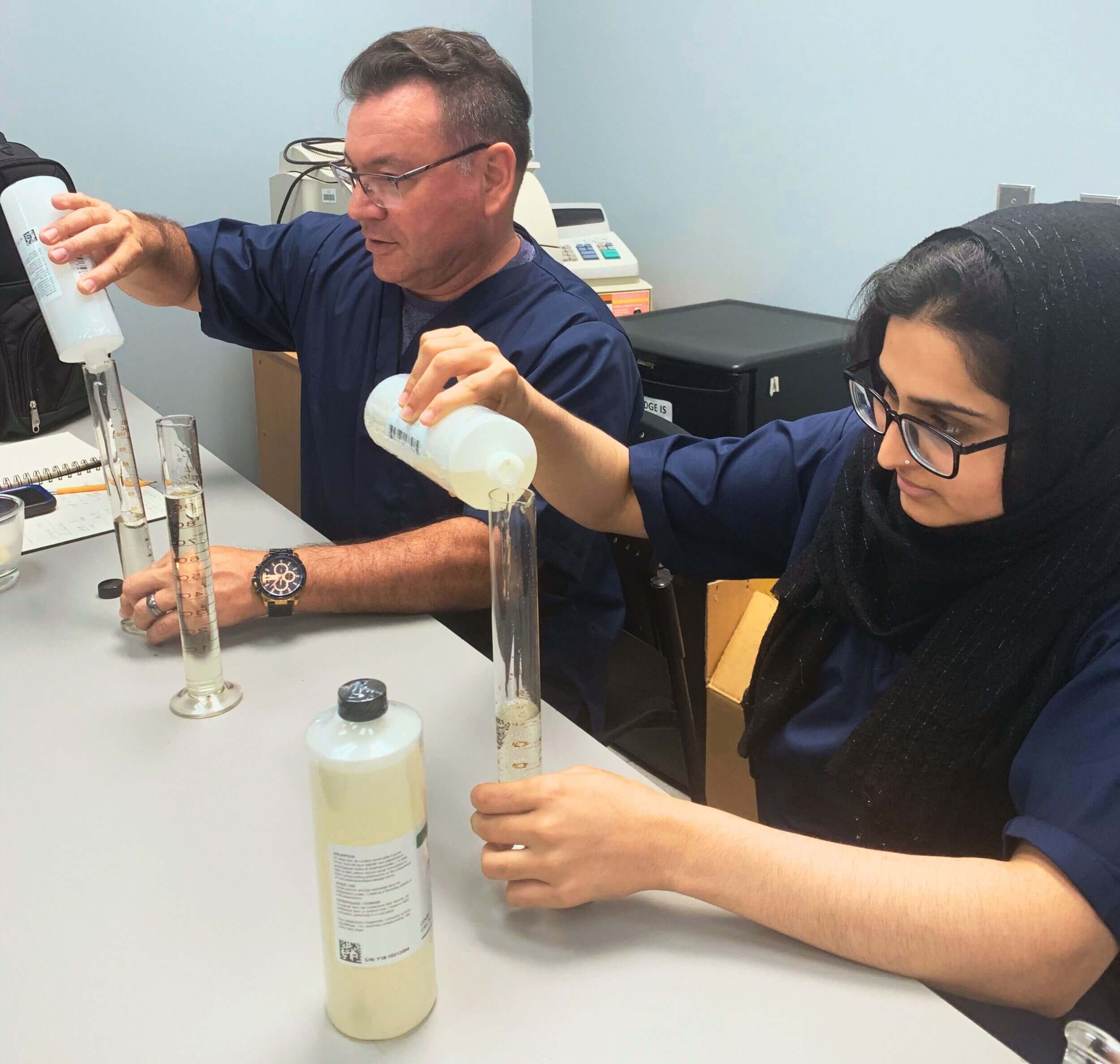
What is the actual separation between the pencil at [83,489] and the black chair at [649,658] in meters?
0.72

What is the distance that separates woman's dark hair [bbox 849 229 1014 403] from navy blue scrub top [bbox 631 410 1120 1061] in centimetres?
22

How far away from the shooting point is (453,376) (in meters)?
0.90

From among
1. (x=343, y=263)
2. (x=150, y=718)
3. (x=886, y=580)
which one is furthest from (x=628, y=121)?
(x=150, y=718)

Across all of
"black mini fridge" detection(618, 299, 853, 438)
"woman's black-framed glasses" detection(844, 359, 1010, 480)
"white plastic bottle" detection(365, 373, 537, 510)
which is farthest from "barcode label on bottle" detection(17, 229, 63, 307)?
"black mini fridge" detection(618, 299, 853, 438)

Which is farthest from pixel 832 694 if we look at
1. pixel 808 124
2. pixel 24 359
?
pixel 808 124

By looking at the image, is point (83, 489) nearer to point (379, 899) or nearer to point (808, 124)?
point (379, 899)

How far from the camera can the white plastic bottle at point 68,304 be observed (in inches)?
43.9

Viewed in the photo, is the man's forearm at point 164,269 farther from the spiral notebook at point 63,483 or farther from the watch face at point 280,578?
the watch face at point 280,578

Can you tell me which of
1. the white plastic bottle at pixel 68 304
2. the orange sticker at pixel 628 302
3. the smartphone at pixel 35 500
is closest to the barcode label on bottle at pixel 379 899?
the white plastic bottle at pixel 68 304

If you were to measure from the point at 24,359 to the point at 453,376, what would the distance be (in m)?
1.17

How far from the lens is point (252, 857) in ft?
2.51

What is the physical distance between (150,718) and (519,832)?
44cm

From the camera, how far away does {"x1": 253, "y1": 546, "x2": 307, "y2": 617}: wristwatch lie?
1102 mm

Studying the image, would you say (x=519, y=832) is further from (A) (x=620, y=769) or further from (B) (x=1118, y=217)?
(B) (x=1118, y=217)
